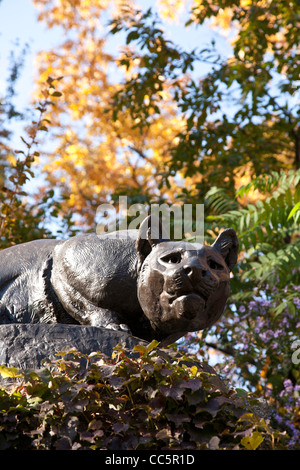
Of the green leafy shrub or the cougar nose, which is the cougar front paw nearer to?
the cougar nose

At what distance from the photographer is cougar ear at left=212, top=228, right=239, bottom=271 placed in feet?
13.5

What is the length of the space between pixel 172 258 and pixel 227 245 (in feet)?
1.45

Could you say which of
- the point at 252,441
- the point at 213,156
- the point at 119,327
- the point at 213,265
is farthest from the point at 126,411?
the point at 213,156

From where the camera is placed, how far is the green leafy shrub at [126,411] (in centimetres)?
283

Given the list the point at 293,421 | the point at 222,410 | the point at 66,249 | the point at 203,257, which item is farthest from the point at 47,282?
the point at 293,421

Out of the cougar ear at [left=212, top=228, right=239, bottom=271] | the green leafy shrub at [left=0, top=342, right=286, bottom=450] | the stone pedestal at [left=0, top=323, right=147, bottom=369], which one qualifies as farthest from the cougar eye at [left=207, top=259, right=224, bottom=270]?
the green leafy shrub at [left=0, top=342, right=286, bottom=450]

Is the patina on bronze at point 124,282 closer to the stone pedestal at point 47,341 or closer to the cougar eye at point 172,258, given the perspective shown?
the cougar eye at point 172,258

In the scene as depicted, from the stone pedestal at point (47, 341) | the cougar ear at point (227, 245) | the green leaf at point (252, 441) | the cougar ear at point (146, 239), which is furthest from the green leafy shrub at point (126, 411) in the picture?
the cougar ear at point (227, 245)

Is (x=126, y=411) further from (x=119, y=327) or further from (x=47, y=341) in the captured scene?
(x=119, y=327)

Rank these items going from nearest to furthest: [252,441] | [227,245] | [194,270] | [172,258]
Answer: [252,441]
[194,270]
[172,258]
[227,245]

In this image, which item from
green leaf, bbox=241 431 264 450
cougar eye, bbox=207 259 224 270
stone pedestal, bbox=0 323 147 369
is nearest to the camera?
green leaf, bbox=241 431 264 450

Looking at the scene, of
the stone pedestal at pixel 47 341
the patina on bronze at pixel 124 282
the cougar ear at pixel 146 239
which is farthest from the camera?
the cougar ear at pixel 146 239

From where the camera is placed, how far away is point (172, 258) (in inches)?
152

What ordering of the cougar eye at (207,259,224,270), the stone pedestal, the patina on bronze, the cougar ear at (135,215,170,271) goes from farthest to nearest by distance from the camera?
1. the cougar ear at (135,215,170,271)
2. the cougar eye at (207,259,224,270)
3. the patina on bronze
4. the stone pedestal
